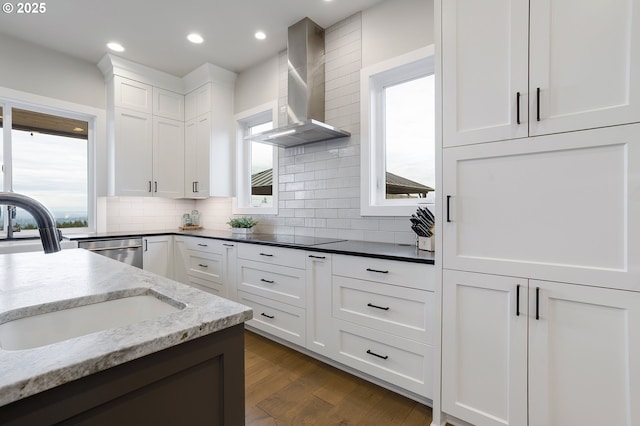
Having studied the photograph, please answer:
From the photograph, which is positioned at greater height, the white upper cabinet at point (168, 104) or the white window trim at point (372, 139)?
the white upper cabinet at point (168, 104)

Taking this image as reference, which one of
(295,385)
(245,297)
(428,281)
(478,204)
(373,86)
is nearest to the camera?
(478,204)

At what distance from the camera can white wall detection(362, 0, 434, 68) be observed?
93.0 inches

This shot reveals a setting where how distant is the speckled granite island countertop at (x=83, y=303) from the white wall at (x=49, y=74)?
2.89m

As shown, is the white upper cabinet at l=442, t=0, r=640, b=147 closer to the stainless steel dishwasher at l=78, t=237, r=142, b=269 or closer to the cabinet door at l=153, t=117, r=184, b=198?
the stainless steel dishwasher at l=78, t=237, r=142, b=269

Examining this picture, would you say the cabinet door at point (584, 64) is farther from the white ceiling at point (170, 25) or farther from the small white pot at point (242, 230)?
the small white pot at point (242, 230)

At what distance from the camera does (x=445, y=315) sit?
5.28 feet

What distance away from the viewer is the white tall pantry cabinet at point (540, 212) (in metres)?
1.20

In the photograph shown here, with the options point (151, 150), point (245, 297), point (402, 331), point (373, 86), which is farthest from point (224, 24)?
point (402, 331)

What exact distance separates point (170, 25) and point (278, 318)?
293 cm

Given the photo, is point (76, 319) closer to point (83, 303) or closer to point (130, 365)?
point (83, 303)

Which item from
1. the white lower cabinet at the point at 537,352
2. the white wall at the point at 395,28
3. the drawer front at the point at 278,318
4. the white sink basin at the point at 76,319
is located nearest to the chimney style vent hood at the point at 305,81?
the white wall at the point at 395,28

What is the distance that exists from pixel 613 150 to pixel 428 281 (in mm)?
998

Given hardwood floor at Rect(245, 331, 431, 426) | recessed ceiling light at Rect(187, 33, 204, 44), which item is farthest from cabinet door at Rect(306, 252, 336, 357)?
recessed ceiling light at Rect(187, 33, 204, 44)

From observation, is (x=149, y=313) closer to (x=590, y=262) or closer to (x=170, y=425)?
(x=170, y=425)
